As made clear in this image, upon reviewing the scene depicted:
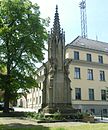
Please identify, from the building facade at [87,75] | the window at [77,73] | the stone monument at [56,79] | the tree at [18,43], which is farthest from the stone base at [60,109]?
the window at [77,73]

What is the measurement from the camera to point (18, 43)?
3016 centimetres

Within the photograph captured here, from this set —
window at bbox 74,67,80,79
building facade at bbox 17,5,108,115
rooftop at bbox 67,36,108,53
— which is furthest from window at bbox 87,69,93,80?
rooftop at bbox 67,36,108,53

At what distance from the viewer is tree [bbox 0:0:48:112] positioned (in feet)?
98.2

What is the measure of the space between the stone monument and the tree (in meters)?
4.27

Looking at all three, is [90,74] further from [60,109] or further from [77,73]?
[60,109]

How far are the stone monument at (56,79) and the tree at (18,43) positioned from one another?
427 centimetres

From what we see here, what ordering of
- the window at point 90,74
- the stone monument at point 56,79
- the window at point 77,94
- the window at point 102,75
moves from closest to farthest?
the stone monument at point 56,79 → the window at point 77,94 → the window at point 90,74 → the window at point 102,75

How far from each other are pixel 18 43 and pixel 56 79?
7.78m

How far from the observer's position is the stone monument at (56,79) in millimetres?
24500

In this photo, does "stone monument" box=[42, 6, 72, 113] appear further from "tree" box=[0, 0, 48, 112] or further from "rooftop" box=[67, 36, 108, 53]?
"rooftop" box=[67, 36, 108, 53]

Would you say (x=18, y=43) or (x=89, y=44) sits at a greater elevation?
(x=89, y=44)

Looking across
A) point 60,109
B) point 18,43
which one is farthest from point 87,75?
point 60,109

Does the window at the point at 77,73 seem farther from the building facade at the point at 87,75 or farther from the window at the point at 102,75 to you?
the window at the point at 102,75

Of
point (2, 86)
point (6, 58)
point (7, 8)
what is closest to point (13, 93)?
point (2, 86)
